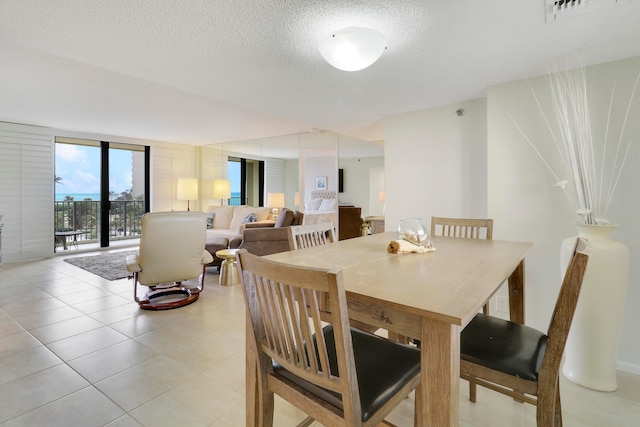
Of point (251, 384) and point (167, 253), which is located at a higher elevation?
point (167, 253)

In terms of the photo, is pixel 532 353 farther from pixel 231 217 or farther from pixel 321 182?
pixel 231 217

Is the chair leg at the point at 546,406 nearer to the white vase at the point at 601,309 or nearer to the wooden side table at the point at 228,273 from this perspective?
the white vase at the point at 601,309

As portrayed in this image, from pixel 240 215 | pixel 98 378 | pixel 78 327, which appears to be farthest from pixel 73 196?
pixel 98 378

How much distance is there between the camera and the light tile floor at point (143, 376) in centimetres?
157

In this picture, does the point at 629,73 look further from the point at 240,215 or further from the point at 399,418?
the point at 240,215

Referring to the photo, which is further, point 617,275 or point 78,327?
point 78,327

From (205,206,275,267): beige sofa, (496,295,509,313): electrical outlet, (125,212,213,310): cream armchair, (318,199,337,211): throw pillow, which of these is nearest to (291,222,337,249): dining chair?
(125,212,213,310): cream armchair

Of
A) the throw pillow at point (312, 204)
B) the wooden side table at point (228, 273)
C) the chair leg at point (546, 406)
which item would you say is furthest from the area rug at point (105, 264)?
the chair leg at point (546, 406)

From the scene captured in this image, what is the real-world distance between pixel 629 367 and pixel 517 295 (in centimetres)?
118

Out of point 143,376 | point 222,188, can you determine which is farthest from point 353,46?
point 222,188

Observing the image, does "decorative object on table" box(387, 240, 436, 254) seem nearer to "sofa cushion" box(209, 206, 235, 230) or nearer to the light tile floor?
the light tile floor

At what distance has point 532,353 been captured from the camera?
46.3 inches

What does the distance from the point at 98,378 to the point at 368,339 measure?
1754mm

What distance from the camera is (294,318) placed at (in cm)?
91
